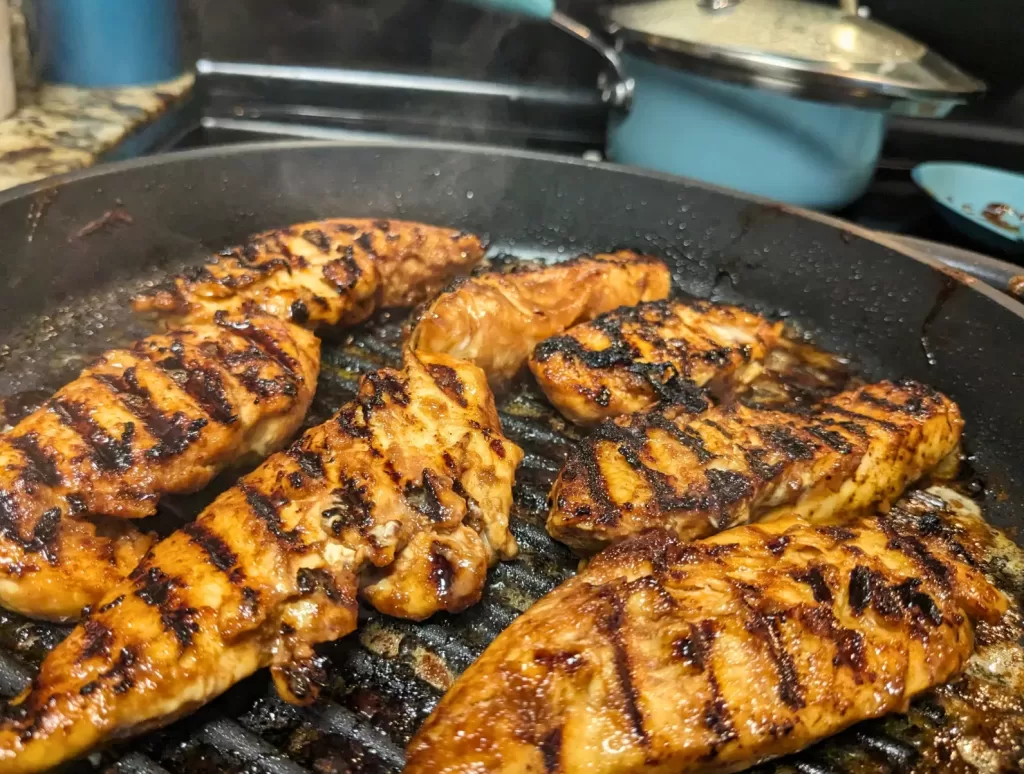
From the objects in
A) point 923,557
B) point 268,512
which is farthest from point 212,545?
point 923,557

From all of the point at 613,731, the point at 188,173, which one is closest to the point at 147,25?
the point at 188,173

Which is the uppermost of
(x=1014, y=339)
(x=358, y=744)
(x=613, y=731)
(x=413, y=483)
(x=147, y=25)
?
(x=147, y=25)

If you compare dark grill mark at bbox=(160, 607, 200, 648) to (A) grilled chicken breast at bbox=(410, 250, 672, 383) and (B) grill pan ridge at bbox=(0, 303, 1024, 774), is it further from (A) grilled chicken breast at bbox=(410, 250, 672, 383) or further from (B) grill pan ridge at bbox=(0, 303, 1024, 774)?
(A) grilled chicken breast at bbox=(410, 250, 672, 383)

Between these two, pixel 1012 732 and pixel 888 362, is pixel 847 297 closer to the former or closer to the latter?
pixel 888 362

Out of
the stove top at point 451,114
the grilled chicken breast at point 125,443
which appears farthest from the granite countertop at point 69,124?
the grilled chicken breast at point 125,443

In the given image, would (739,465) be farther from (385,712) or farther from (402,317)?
(402,317)
